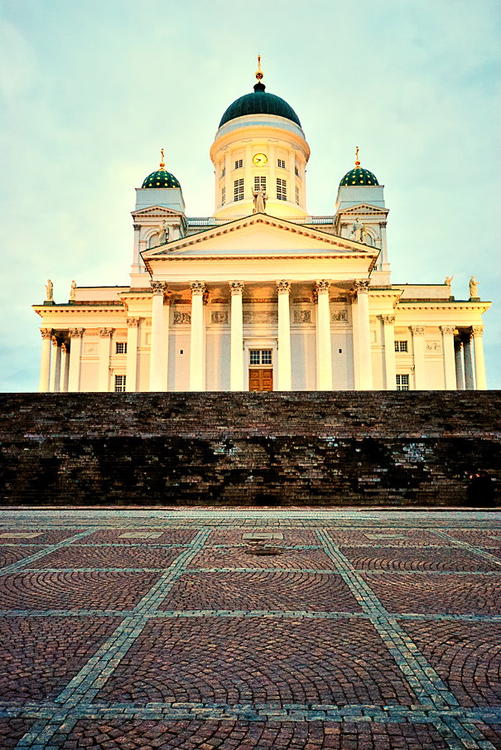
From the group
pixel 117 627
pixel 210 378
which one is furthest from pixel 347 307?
pixel 117 627

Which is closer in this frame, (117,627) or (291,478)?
(117,627)

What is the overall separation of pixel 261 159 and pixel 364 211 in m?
10.1

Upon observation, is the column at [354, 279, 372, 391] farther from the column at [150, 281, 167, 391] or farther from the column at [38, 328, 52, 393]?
the column at [38, 328, 52, 393]

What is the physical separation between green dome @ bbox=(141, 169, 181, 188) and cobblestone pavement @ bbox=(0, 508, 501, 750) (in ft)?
146

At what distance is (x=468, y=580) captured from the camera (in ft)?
20.7

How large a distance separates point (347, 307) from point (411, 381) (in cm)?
1072

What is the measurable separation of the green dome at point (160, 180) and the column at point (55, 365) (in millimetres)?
15873

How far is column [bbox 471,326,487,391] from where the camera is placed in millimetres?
45250

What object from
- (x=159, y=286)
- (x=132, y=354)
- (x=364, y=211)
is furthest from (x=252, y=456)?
(x=364, y=211)

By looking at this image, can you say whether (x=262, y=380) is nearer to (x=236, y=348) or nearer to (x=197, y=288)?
(x=236, y=348)

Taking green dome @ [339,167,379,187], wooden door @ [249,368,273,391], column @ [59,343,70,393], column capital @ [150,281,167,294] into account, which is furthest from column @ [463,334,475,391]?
column @ [59,343,70,393]

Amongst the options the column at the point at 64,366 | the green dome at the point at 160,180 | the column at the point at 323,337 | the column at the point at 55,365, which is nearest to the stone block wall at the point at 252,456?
the column at the point at 323,337

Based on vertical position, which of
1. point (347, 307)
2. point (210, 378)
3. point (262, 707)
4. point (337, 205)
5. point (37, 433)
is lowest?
point (262, 707)

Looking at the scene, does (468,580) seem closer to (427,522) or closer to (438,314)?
(427,522)
